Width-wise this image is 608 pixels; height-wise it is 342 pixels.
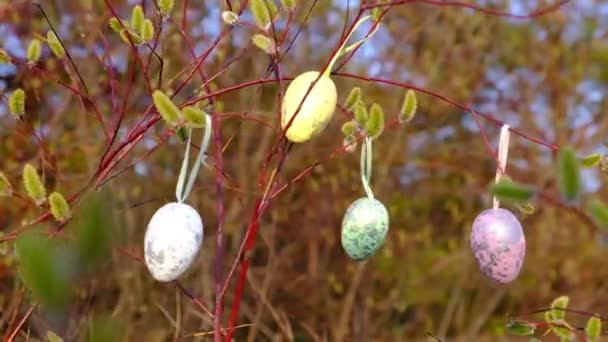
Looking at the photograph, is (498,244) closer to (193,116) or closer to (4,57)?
(193,116)

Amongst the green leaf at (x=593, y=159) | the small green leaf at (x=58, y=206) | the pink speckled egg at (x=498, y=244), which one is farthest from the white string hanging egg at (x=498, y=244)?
the small green leaf at (x=58, y=206)

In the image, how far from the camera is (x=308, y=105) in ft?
2.63

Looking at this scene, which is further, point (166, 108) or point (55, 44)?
point (55, 44)

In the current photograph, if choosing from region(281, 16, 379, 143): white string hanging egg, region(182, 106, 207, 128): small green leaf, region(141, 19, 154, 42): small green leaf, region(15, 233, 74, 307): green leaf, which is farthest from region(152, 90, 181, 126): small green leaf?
region(15, 233, 74, 307): green leaf

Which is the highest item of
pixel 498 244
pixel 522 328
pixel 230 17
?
pixel 230 17

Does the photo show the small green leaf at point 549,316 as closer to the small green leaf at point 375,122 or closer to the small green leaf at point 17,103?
the small green leaf at point 375,122

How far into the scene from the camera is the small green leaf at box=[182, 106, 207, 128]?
724mm

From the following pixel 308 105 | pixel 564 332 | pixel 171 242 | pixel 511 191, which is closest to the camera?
pixel 511 191

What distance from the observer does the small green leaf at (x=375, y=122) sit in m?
0.85

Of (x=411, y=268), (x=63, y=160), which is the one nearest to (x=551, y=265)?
(x=411, y=268)

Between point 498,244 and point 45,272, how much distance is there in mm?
564

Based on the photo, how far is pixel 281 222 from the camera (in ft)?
8.85

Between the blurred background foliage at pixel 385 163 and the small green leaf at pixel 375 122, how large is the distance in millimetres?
1182

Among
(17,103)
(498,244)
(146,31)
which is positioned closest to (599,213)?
(498,244)
